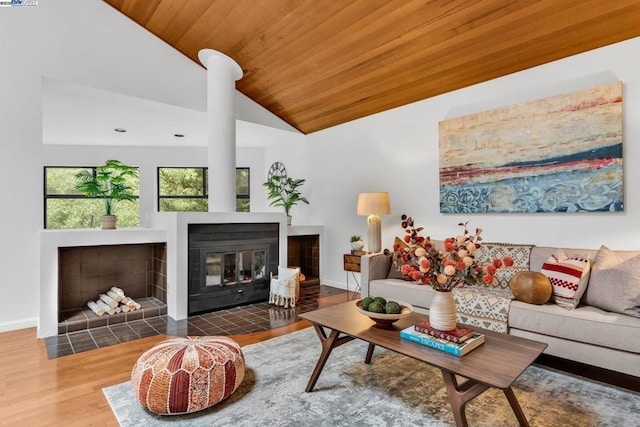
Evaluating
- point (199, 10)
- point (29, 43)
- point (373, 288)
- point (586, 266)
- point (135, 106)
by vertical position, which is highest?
point (199, 10)

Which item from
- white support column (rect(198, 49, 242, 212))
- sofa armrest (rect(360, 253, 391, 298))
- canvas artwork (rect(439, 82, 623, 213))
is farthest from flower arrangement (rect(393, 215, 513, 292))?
white support column (rect(198, 49, 242, 212))

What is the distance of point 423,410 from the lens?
75.9 inches

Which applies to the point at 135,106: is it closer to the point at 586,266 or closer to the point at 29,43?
the point at 29,43

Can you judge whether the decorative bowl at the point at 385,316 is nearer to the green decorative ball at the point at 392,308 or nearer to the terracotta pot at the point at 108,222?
the green decorative ball at the point at 392,308

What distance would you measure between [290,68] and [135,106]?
2022 millimetres

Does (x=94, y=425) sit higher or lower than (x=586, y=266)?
lower

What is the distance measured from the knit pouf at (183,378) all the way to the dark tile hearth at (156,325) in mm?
1262

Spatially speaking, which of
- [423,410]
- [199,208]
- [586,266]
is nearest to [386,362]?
[423,410]

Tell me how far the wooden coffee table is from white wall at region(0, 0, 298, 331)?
3079 millimetres

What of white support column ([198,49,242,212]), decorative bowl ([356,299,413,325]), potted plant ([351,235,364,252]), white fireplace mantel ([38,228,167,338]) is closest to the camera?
decorative bowl ([356,299,413,325])

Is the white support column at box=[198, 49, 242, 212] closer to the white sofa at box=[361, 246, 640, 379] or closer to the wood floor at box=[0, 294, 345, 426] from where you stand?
the wood floor at box=[0, 294, 345, 426]

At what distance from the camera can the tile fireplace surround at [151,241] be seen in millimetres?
3176

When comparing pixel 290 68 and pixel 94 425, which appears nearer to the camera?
pixel 94 425

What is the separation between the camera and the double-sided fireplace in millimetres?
3826
